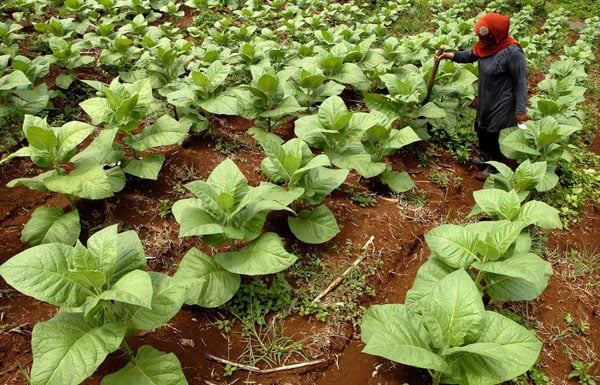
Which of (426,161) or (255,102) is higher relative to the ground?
(255,102)

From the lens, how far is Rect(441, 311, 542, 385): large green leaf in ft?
7.30

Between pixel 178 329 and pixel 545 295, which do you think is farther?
pixel 545 295

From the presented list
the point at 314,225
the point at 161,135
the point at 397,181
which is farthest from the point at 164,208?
the point at 397,181

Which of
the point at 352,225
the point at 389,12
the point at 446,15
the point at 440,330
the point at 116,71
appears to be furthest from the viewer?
the point at 446,15

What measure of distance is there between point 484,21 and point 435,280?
3370 mm

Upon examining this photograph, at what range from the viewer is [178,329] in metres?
2.91

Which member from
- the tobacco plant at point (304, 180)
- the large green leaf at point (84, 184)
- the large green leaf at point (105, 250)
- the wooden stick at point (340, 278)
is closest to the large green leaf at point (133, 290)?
the large green leaf at point (105, 250)

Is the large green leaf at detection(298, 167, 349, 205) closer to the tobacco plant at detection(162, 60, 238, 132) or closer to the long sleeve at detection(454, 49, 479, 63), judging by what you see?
the tobacco plant at detection(162, 60, 238, 132)

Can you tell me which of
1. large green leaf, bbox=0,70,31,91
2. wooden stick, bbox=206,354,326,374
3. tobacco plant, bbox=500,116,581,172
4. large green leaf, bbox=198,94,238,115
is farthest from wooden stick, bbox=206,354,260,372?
Answer: tobacco plant, bbox=500,116,581,172

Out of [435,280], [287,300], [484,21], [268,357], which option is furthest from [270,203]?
[484,21]

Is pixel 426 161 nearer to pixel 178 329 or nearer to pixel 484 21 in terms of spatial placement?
pixel 484 21

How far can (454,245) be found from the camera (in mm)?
2979

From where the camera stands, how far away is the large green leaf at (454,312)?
2.36 meters

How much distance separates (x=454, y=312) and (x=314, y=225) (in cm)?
145
